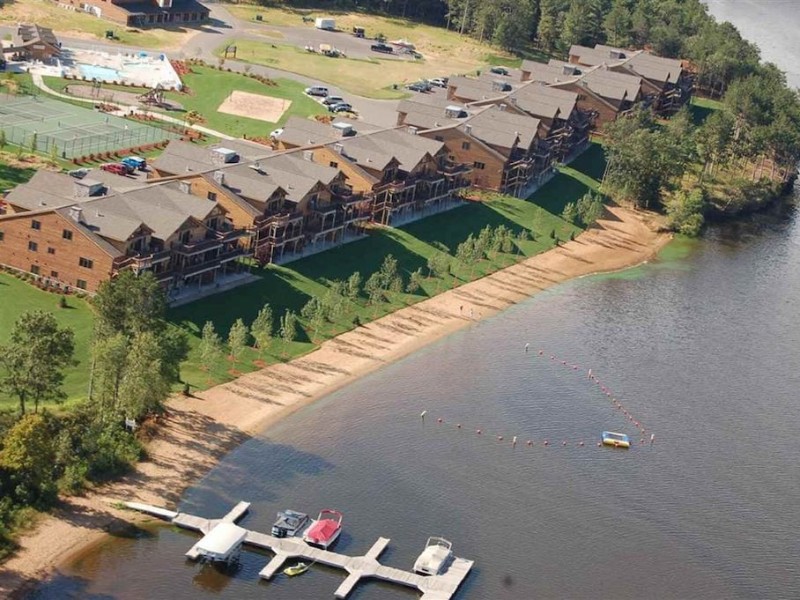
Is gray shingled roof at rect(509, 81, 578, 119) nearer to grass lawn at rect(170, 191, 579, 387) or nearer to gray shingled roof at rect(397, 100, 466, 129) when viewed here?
gray shingled roof at rect(397, 100, 466, 129)

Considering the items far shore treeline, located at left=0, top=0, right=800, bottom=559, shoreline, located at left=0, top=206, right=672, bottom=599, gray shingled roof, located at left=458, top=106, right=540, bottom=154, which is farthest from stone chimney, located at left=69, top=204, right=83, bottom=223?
gray shingled roof, located at left=458, top=106, right=540, bottom=154

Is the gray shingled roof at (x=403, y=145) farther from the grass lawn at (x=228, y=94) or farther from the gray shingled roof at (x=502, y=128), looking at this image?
the grass lawn at (x=228, y=94)

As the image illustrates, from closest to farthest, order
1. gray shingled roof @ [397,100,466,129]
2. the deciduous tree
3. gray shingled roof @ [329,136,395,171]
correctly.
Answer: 1. the deciduous tree
2. gray shingled roof @ [329,136,395,171]
3. gray shingled roof @ [397,100,466,129]

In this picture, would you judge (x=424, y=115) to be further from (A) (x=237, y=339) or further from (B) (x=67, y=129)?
(A) (x=237, y=339)

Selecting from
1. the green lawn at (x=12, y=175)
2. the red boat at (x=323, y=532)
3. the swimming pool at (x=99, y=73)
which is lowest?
the red boat at (x=323, y=532)

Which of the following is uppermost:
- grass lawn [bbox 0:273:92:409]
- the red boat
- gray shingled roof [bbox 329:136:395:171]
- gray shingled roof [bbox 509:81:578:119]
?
gray shingled roof [bbox 509:81:578:119]

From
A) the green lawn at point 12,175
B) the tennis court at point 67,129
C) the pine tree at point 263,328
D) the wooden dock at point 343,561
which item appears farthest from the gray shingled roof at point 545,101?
the wooden dock at point 343,561
